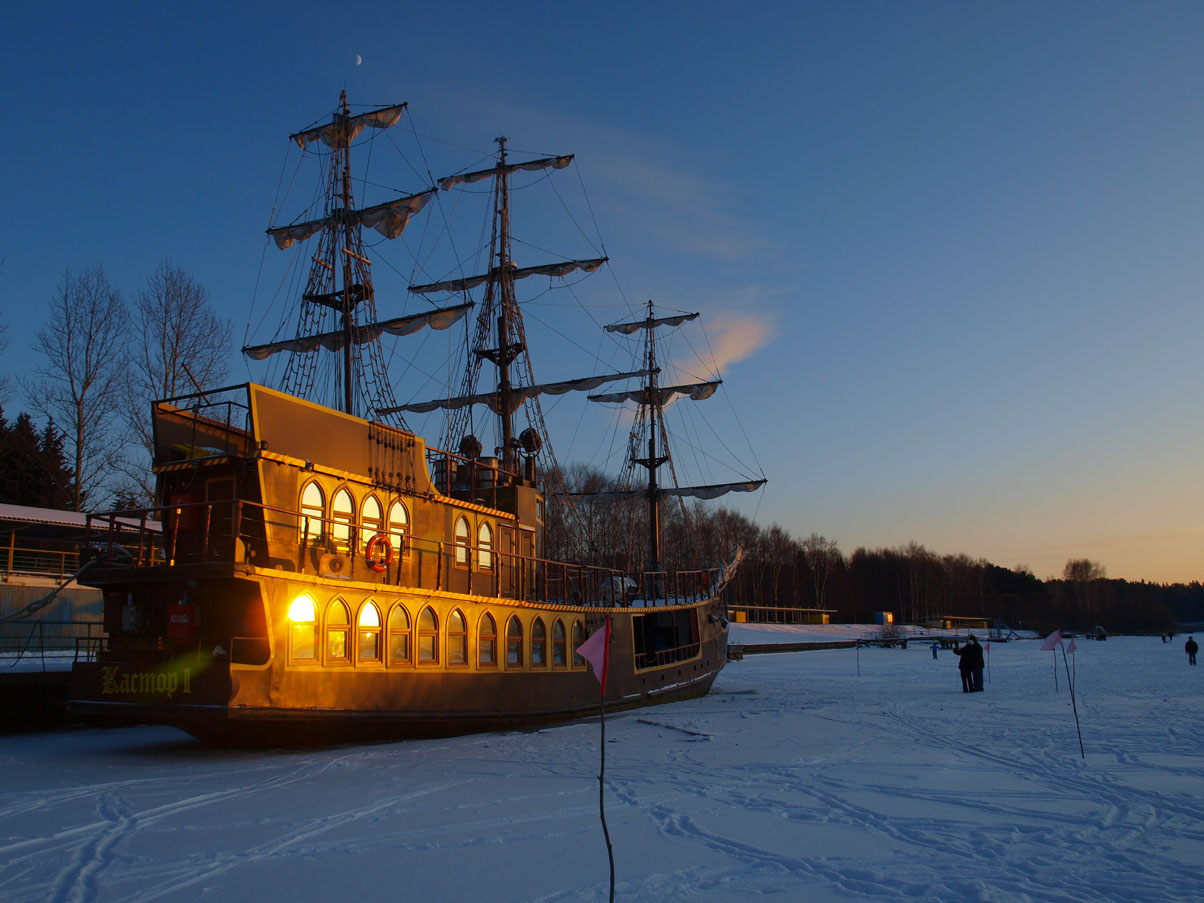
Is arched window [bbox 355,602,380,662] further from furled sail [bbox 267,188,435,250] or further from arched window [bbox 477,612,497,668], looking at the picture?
furled sail [bbox 267,188,435,250]

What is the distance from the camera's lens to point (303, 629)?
46.9 ft

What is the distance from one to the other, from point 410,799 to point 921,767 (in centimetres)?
758

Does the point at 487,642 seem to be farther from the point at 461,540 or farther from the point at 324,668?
the point at 324,668

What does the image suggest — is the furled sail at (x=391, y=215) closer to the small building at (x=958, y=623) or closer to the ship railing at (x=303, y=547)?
→ the ship railing at (x=303, y=547)

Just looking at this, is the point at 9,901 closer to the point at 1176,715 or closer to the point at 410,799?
the point at 410,799

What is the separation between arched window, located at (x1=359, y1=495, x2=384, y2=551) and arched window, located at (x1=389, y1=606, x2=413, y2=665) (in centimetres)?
152

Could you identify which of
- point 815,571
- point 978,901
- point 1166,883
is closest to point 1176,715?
point 1166,883

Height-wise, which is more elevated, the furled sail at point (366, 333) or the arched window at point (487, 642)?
the furled sail at point (366, 333)

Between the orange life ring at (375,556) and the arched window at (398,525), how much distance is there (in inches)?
31.4

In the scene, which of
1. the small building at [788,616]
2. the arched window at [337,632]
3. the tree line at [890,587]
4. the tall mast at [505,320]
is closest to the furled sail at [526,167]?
the tall mast at [505,320]

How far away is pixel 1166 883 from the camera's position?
6.98 m

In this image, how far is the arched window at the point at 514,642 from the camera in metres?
18.8

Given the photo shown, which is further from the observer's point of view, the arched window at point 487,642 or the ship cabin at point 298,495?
the arched window at point 487,642

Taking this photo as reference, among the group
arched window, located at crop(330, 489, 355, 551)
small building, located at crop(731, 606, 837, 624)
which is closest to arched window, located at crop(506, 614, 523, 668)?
arched window, located at crop(330, 489, 355, 551)
